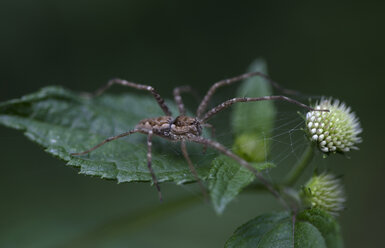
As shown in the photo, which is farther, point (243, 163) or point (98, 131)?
point (98, 131)

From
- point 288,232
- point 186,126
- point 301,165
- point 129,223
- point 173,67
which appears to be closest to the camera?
point 288,232

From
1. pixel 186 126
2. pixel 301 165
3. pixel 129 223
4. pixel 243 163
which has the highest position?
pixel 186 126

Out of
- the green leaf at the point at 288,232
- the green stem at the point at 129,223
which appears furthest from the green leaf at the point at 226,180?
the green stem at the point at 129,223

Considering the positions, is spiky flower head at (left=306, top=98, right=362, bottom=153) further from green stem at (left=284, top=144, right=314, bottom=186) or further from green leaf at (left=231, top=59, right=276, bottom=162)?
green leaf at (left=231, top=59, right=276, bottom=162)

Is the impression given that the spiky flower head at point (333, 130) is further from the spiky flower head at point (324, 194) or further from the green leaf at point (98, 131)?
the green leaf at point (98, 131)

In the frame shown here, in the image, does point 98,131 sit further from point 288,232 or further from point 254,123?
point 288,232

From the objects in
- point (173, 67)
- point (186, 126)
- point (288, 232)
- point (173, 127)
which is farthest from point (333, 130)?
point (173, 67)
